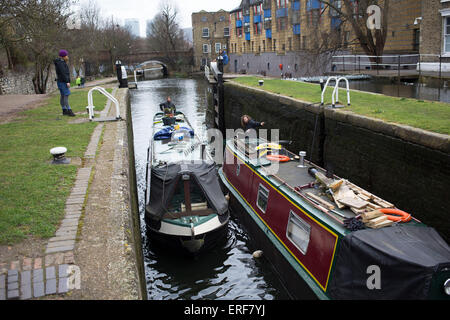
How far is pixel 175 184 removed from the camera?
780 centimetres

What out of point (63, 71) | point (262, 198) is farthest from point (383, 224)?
point (63, 71)

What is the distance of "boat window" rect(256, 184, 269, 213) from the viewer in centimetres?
804

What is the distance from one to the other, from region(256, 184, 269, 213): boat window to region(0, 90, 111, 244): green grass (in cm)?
376

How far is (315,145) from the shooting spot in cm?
1066

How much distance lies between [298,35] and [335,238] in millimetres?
32697

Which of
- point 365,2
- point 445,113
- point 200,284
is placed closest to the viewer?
point 200,284

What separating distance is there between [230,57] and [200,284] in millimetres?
51269

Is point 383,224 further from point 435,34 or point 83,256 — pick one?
point 435,34

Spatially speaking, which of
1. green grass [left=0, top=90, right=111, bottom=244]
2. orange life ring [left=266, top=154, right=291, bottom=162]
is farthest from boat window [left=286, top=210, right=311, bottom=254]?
green grass [left=0, top=90, right=111, bottom=244]

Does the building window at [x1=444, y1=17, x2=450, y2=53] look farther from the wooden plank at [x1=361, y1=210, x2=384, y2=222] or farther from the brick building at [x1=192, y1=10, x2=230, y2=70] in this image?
the brick building at [x1=192, y1=10, x2=230, y2=70]

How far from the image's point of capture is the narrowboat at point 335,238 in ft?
14.6

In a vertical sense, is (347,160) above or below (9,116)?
below
